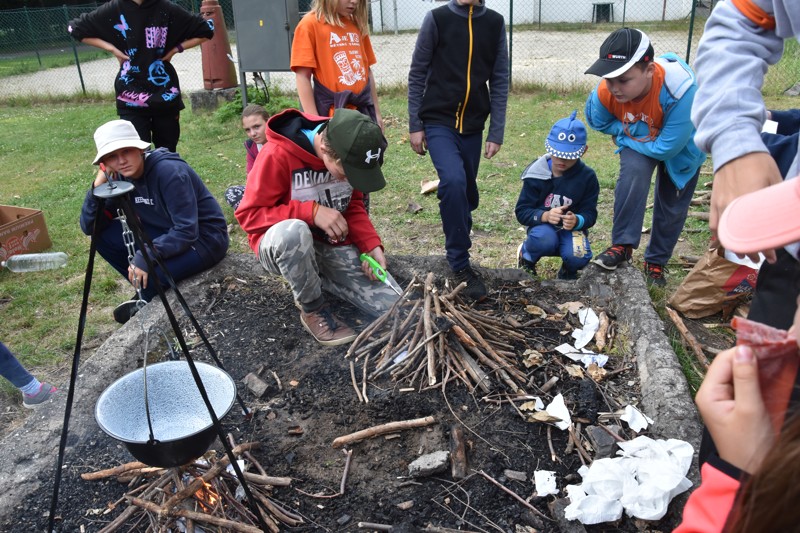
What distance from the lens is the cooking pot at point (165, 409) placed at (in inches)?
82.8

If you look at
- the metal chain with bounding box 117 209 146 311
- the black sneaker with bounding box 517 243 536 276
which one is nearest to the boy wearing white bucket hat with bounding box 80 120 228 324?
the metal chain with bounding box 117 209 146 311

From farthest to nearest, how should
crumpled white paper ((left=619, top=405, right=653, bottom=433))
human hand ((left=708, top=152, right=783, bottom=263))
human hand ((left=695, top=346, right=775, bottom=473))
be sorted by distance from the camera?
crumpled white paper ((left=619, top=405, right=653, bottom=433)) < human hand ((left=708, top=152, right=783, bottom=263)) < human hand ((left=695, top=346, right=775, bottom=473))

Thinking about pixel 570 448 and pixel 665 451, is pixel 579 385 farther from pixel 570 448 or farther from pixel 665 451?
pixel 665 451

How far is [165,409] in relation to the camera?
106 inches

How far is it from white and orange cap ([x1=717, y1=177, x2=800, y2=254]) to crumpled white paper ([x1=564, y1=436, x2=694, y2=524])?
4.98 feet

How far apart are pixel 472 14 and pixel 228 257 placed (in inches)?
94.4

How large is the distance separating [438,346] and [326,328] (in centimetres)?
74

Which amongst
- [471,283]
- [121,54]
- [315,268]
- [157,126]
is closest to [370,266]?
[315,268]

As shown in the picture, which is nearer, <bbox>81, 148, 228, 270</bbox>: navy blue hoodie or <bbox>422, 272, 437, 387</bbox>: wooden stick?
<bbox>422, 272, 437, 387</bbox>: wooden stick

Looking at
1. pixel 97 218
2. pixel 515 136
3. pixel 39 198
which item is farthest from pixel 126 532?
pixel 515 136

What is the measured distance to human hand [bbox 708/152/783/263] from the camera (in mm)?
1444

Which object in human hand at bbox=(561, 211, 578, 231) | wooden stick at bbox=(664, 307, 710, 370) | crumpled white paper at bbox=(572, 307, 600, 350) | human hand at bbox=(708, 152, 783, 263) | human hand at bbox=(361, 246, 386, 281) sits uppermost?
human hand at bbox=(708, 152, 783, 263)

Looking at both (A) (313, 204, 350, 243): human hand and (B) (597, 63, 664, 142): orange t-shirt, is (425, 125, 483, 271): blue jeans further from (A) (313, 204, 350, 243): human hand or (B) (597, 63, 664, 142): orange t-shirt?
(B) (597, 63, 664, 142): orange t-shirt

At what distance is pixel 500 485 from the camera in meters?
2.56
